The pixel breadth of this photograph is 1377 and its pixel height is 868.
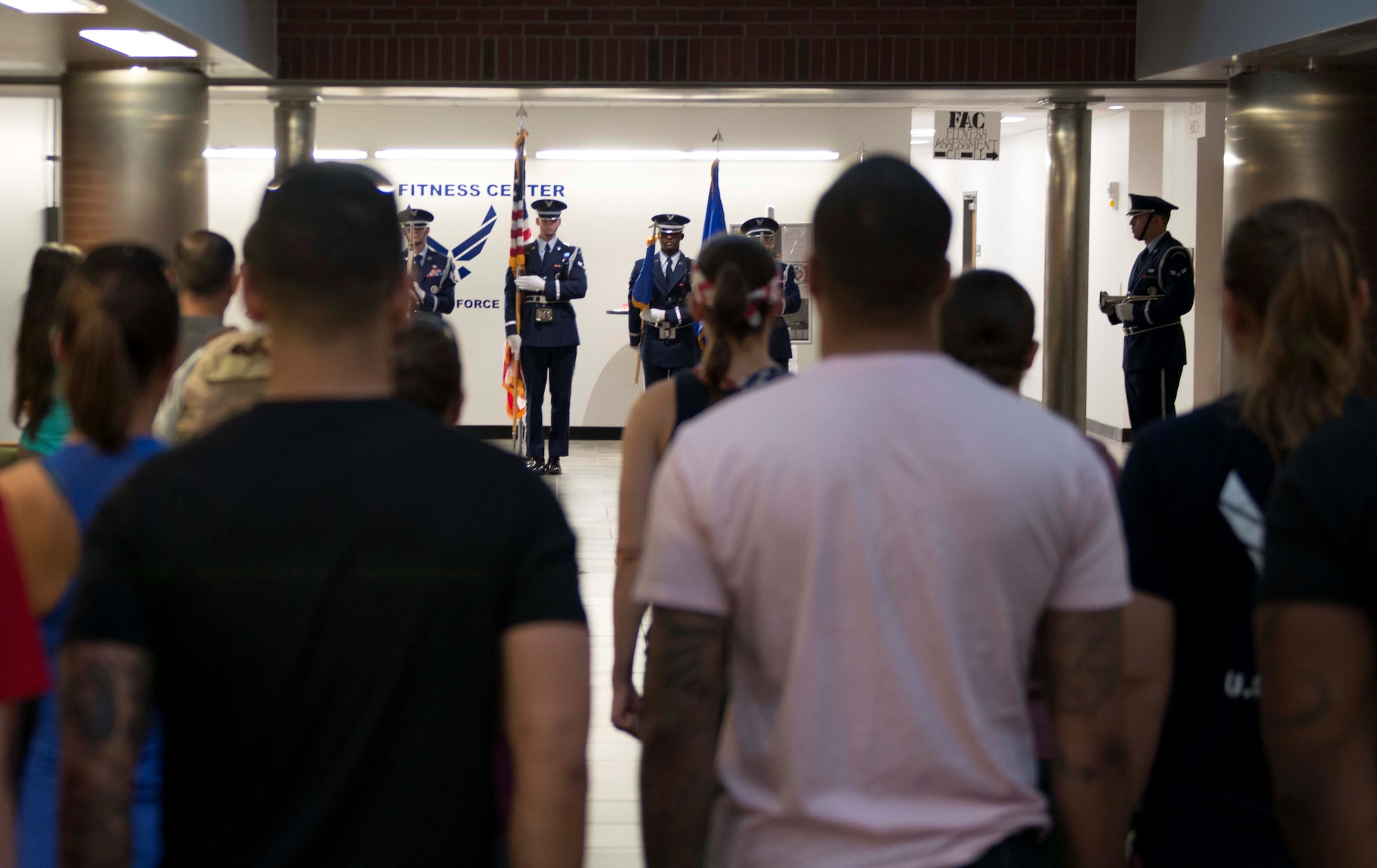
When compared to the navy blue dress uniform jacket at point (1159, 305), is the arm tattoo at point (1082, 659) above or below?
below

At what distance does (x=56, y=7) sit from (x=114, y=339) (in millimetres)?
4103

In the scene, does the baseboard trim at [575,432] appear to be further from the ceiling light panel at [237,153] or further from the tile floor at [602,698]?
the ceiling light panel at [237,153]

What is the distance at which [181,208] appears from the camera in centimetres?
668

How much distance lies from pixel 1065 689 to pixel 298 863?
776 millimetres

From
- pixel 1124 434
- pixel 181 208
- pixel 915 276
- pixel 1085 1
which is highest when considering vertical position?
pixel 1085 1

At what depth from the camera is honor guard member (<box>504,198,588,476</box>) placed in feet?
33.1

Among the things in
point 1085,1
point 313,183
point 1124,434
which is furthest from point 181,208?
point 1124,434

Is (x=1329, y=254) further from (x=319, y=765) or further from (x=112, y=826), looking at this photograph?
(x=112, y=826)

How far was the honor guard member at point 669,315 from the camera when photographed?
999cm

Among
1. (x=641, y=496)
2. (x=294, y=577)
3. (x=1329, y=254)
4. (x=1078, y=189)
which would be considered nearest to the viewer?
(x=294, y=577)

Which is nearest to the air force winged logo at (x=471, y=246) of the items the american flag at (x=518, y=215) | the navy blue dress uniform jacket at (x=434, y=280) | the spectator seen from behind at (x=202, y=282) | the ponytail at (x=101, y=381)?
the navy blue dress uniform jacket at (x=434, y=280)

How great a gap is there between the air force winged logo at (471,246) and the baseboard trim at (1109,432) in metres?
5.50

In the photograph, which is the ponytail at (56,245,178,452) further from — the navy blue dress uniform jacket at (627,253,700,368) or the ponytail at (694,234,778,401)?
the navy blue dress uniform jacket at (627,253,700,368)

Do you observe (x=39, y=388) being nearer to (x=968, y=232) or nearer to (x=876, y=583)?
(x=876, y=583)
